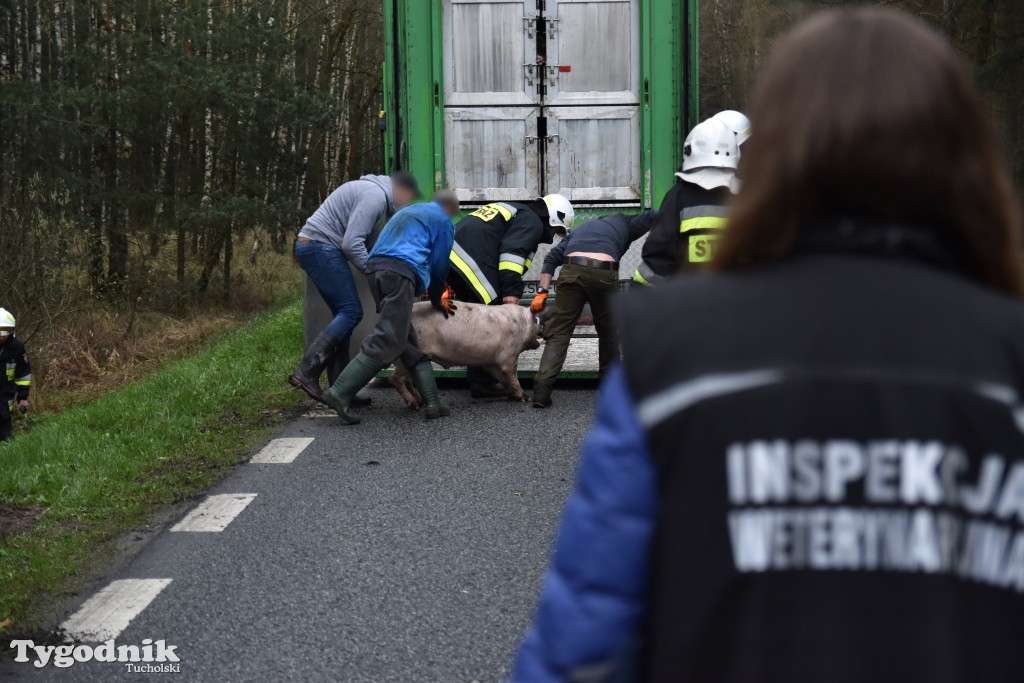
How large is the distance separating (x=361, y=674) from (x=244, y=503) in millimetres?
2437

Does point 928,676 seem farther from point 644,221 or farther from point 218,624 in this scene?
point 644,221

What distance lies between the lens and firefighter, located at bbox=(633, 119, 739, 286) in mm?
6484

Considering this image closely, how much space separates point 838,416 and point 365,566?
12.8 feet

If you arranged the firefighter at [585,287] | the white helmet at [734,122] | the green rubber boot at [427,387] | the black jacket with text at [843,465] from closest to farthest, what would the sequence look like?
the black jacket with text at [843,465] → the white helmet at [734,122] → the green rubber boot at [427,387] → the firefighter at [585,287]

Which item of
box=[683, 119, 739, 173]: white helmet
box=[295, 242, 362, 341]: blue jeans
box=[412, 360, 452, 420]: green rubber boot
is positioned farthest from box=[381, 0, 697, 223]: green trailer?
box=[683, 119, 739, 173]: white helmet

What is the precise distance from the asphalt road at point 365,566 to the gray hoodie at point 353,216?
5.41 ft

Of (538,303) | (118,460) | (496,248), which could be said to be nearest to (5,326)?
(118,460)

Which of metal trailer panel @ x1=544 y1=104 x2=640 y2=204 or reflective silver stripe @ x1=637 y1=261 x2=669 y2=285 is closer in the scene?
reflective silver stripe @ x1=637 y1=261 x2=669 y2=285

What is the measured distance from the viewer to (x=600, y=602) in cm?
158

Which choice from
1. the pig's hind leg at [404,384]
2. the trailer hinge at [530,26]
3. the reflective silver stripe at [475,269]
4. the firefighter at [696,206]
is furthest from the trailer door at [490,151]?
the firefighter at [696,206]

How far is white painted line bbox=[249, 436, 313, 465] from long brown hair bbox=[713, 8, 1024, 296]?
606cm

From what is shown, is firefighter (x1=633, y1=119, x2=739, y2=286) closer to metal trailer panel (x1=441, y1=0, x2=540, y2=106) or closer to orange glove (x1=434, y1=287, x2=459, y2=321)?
orange glove (x1=434, y1=287, x2=459, y2=321)

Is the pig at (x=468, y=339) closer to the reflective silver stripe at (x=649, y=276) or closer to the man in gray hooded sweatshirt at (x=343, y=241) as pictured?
the man in gray hooded sweatshirt at (x=343, y=241)

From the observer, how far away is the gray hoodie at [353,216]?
360 inches
